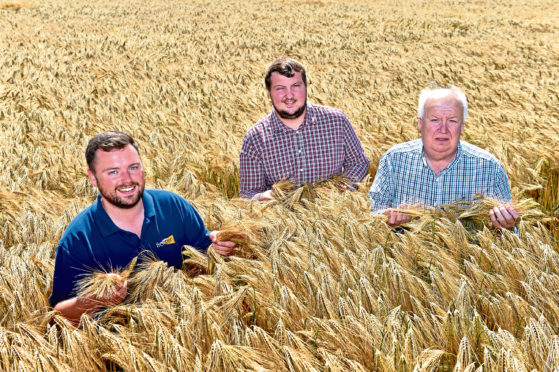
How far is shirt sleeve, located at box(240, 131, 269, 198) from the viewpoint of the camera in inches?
153

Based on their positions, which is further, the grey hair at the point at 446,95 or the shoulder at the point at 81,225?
the grey hair at the point at 446,95

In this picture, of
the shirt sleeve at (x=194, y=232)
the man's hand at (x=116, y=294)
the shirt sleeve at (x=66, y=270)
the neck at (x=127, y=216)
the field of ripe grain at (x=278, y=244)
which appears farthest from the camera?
the shirt sleeve at (x=194, y=232)

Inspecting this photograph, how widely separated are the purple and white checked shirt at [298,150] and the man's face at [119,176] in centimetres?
143

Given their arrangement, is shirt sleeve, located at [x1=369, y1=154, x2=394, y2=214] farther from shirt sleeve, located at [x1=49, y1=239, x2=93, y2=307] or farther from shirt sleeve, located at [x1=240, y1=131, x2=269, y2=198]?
shirt sleeve, located at [x1=49, y1=239, x2=93, y2=307]

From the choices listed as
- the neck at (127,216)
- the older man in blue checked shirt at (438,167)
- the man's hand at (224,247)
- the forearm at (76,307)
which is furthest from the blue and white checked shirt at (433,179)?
the forearm at (76,307)

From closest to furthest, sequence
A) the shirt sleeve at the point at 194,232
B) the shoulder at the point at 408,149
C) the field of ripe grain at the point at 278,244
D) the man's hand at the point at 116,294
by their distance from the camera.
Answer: the field of ripe grain at the point at 278,244 < the man's hand at the point at 116,294 < the shirt sleeve at the point at 194,232 < the shoulder at the point at 408,149

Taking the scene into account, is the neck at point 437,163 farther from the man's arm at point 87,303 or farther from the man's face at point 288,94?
the man's arm at point 87,303

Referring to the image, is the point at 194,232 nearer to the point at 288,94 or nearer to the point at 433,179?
the point at 433,179

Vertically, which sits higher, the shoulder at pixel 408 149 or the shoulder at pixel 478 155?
the shoulder at pixel 408 149

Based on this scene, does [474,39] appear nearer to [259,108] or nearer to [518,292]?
[259,108]

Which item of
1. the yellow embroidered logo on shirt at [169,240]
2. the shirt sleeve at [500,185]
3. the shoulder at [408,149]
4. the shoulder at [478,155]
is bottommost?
the yellow embroidered logo on shirt at [169,240]

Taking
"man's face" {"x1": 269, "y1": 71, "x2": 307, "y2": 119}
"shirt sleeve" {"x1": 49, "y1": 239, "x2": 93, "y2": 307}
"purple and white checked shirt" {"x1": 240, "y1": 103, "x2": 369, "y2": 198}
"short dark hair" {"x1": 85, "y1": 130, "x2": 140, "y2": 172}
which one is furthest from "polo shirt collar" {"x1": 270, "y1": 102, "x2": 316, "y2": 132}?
"shirt sleeve" {"x1": 49, "y1": 239, "x2": 93, "y2": 307}

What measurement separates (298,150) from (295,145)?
0.04m

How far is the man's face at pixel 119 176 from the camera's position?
2.47 meters
